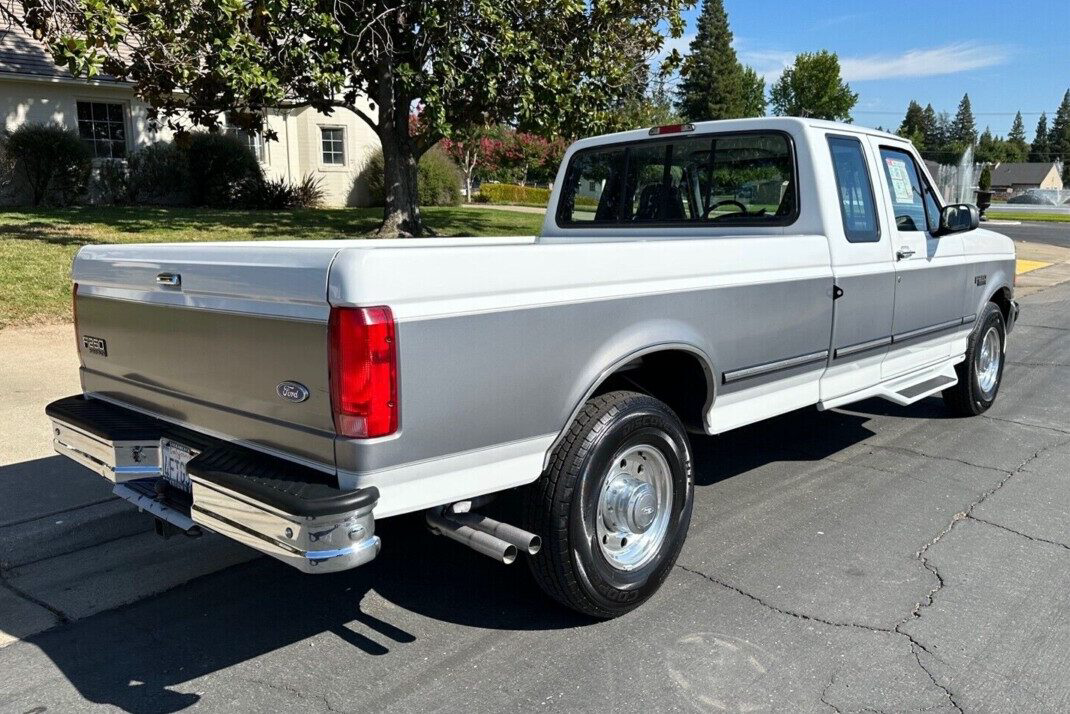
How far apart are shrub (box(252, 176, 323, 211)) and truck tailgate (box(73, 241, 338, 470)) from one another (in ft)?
60.4

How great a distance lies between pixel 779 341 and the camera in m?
4.41

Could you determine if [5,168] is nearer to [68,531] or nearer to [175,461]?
[68,531]

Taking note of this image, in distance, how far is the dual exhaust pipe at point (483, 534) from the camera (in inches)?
126

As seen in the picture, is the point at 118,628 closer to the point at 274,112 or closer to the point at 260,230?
the point at 260,230

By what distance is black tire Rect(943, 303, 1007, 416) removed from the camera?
21.6 ft

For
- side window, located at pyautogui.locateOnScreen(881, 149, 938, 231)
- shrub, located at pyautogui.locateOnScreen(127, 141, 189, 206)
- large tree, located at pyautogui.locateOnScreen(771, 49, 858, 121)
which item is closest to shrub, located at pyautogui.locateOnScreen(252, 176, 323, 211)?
shrub, located at pyautogui.locateOnScreen(127, 141, 189, 206)

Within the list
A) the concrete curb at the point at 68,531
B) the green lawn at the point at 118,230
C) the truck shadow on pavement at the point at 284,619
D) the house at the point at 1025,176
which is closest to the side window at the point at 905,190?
the truck shadow on pavement at the point at 284,619

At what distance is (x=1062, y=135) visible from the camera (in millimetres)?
147625

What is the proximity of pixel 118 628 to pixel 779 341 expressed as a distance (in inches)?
126

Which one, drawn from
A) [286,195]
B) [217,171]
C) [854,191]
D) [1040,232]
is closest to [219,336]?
[854,191]

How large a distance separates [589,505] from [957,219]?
147 inches

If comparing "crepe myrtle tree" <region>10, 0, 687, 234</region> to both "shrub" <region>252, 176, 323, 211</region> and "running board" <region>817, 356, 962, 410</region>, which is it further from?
"running board" <region>817, 356, 962, 410</region>

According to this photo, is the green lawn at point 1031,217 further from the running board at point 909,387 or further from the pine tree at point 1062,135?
the pine tree at point 1062,135

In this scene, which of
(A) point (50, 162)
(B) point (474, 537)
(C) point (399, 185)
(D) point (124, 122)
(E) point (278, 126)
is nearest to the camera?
(B) point (474, 537)
